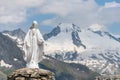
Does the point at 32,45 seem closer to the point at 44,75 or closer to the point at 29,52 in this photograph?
the point at 29,52

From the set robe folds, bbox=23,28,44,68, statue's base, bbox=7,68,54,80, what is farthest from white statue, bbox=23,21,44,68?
statue's base, bbox=7,68,54,80

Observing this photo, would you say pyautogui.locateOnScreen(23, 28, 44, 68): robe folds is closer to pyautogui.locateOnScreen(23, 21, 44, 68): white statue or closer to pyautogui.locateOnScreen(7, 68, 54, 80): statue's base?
pyautogui.locateOnScreen(23, 21, 44, 68): white statue

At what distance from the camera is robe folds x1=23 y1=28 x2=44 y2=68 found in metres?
38.1

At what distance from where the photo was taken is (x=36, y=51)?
125 ft

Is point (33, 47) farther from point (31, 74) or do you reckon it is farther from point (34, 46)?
point (31, 74)

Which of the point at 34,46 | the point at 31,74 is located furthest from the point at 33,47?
the point at 31,74

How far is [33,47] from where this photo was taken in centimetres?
3819

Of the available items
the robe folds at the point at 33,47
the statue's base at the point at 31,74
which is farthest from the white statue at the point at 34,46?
the statue's base at the point at 31,74

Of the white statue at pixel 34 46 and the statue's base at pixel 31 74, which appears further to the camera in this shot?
the white statue at pixel 34 46

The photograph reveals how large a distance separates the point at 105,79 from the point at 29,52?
12456 mm

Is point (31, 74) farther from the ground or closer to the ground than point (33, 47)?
closer to the ground

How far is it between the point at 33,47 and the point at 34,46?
13cm

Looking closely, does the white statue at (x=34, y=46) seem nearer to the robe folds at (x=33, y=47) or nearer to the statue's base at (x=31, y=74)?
the robe folds at (x=33, y=47)

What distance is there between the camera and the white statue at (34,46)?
125 feet
